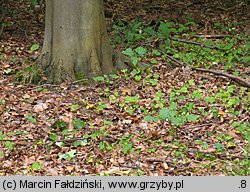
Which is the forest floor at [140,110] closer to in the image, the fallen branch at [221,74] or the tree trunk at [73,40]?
the fallen branch at [221,74]

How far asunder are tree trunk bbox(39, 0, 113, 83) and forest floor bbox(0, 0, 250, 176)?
0.23 metres

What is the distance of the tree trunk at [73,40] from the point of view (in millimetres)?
8023

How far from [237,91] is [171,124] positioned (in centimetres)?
162

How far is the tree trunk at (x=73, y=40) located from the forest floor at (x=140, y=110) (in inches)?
9.2

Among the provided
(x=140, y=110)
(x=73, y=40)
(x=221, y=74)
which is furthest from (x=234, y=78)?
(x=73, y=40)

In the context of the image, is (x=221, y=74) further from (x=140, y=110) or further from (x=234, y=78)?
(x=140, y=110)

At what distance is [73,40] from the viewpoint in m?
8.09

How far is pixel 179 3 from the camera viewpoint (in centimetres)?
1307

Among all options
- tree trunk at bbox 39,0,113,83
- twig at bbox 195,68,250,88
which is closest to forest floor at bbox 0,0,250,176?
twig at bbox 195,68,250,88

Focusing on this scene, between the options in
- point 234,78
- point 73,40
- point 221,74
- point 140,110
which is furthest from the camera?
point 221,74

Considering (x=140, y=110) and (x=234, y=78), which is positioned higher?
(x=234, y=78)

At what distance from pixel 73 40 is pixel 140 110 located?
5.39 feet

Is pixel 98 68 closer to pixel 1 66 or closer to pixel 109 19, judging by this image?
pixel 1 66

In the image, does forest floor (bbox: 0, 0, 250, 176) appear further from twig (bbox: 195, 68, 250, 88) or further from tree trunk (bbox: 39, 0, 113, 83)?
tree trunk (bbox: 39, 0, 113, 83)
